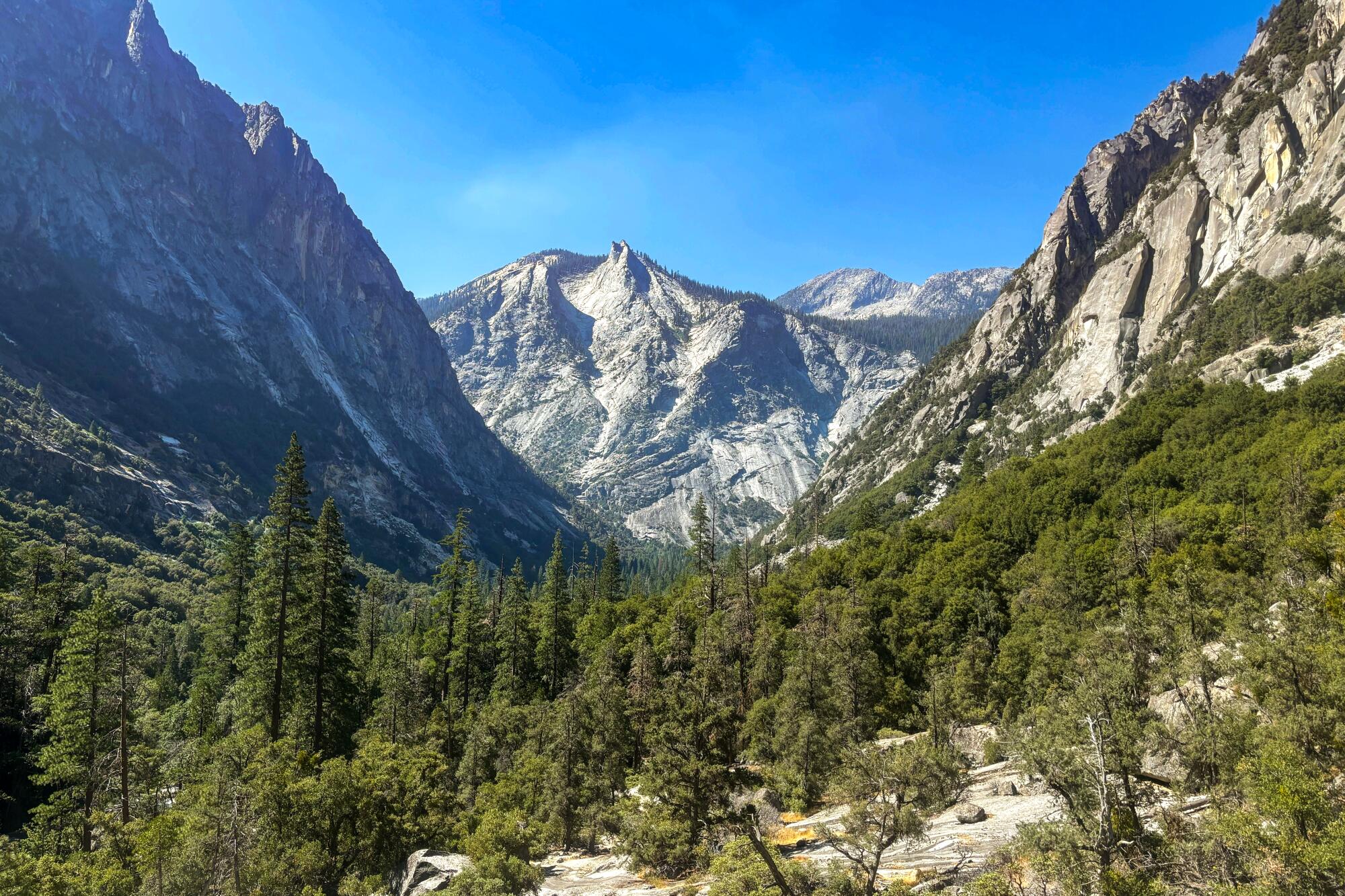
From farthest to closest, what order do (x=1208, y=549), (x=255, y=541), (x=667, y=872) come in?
1. (x=1208, y=549)
2. (x=255, y=541)
3. (x=667, y=872)

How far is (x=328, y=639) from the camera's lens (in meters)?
34.8

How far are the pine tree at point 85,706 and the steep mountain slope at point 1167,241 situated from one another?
403 ft

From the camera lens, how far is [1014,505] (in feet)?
256

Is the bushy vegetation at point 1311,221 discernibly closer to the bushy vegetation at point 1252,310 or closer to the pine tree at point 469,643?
the bushy vegetation at point 1252,310

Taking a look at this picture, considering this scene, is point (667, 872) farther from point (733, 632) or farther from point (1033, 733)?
point (733, 632)

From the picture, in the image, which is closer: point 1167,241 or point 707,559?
point 707,559

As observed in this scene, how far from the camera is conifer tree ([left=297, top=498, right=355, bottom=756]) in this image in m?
34.2

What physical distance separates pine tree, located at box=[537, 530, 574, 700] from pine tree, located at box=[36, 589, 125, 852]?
108ft

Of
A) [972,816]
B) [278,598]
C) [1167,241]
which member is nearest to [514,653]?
[278,598]

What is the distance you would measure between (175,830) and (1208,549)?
202 ft

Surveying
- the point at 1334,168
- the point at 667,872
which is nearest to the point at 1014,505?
the point at 667,872

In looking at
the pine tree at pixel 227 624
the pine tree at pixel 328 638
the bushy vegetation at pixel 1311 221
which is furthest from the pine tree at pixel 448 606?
the bushy vegetation at pixel 1311 221

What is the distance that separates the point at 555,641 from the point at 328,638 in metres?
28.4

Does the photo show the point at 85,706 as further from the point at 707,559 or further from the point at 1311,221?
the point at 1311,221
